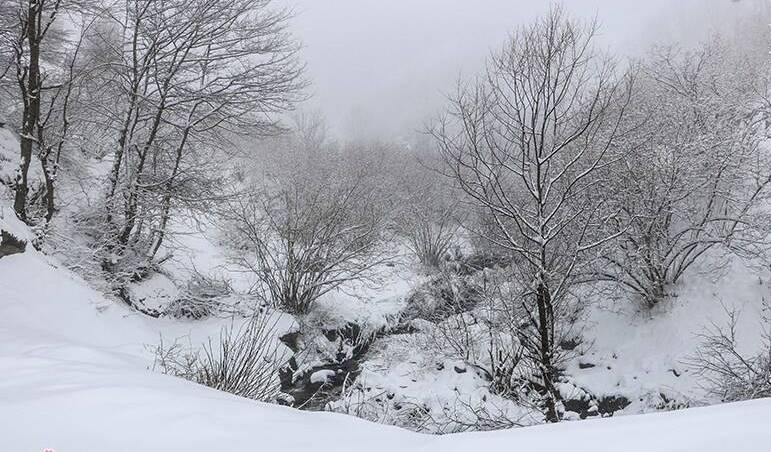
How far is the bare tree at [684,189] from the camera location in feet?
41.7

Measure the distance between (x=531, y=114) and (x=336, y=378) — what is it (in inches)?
340

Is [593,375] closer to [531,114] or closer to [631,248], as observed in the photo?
[631,248]

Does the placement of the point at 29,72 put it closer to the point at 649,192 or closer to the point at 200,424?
the point at 200,424

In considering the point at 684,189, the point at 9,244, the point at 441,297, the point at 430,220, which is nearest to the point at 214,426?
the point at 9,244

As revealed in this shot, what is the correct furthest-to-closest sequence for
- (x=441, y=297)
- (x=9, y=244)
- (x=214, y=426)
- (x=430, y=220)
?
(x=430, y=220)
(x=441, y=297)
(x=9, y=244)
(x=214, y=426)

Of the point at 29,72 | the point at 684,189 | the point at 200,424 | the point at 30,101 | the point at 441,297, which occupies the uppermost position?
the point at 684,189

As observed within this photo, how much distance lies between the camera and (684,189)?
42.7ft

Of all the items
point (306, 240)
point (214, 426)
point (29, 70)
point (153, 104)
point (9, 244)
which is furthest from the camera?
point (306, 240)

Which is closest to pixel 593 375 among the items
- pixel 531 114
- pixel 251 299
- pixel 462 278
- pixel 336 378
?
pixel 462 278

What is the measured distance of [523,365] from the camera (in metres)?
11.5

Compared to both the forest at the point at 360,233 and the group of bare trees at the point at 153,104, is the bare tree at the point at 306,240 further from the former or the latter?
the group of bare trees at the point at 153,104

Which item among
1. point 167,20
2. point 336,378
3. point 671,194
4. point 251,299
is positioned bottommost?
point 336,378

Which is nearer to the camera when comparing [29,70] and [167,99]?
[29,70]

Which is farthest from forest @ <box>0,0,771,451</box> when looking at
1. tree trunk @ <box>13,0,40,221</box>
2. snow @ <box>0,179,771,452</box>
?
snow @ <box>0,179,771,452</box>
